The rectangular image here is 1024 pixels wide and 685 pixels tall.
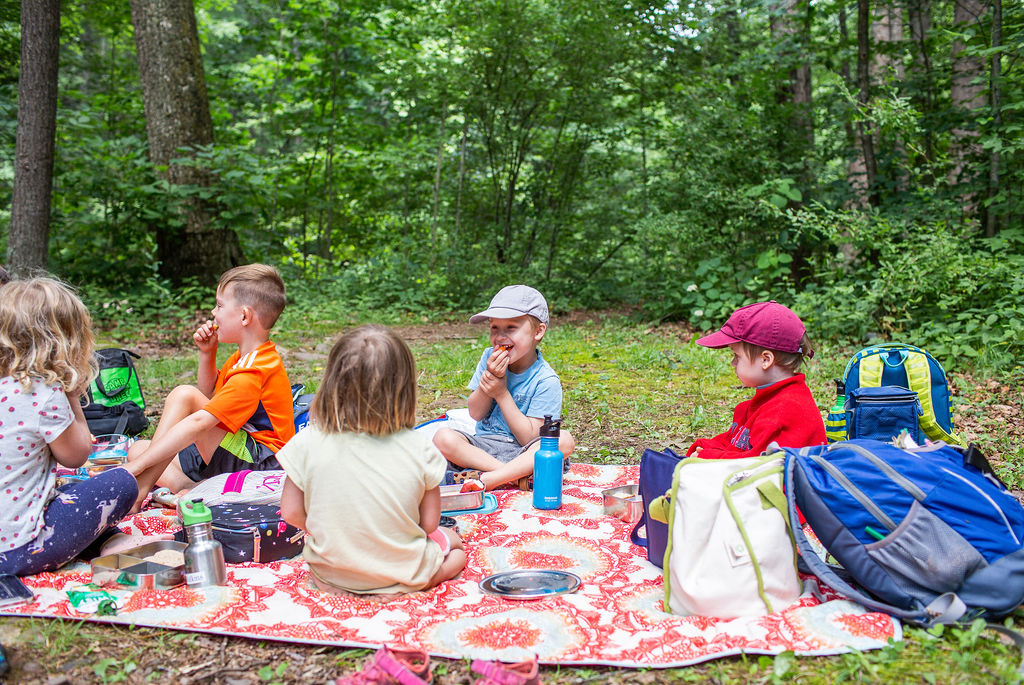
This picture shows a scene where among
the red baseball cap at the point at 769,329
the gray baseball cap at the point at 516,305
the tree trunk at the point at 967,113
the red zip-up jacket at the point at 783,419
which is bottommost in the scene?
the red zip-up jacket at the point at 783,419

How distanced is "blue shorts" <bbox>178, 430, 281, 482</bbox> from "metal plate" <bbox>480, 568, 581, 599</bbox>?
1.37 meters

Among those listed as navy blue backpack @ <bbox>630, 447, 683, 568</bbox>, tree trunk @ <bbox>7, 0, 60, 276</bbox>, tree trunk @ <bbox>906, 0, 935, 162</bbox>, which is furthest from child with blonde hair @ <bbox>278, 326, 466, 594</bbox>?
tree trunk @ <bbox>906, 0, 935, 162</bbox>

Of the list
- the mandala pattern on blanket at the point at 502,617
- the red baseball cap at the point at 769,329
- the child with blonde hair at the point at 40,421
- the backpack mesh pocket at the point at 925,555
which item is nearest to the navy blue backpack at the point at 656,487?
the mandala pattern on blanket at the point at 502,617

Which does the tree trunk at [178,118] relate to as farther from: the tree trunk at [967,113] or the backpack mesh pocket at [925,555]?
the backpack mesh pocket at [925,555]

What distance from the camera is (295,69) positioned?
10.8m

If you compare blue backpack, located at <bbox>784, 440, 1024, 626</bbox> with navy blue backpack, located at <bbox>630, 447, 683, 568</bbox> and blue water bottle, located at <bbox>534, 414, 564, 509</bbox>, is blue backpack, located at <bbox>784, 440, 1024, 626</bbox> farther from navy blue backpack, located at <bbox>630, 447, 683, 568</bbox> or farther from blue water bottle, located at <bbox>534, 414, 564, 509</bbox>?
blue water bottle, located at <bbox>534, 414, 564, 509</bbox>

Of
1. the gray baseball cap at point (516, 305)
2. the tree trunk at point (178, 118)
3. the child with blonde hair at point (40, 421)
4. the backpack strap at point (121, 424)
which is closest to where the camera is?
the child with blonde hair at point (40, 421)

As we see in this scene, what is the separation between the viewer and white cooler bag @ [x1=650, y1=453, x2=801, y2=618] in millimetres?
2250

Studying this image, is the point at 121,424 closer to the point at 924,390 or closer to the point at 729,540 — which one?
the point at 729,540

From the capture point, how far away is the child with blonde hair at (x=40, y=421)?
2.48 meters

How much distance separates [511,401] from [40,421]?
1.89 metres

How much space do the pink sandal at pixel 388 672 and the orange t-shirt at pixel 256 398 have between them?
1.62m

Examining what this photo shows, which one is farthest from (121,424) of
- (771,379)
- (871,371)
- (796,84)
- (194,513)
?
(796,84)

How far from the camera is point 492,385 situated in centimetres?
350
